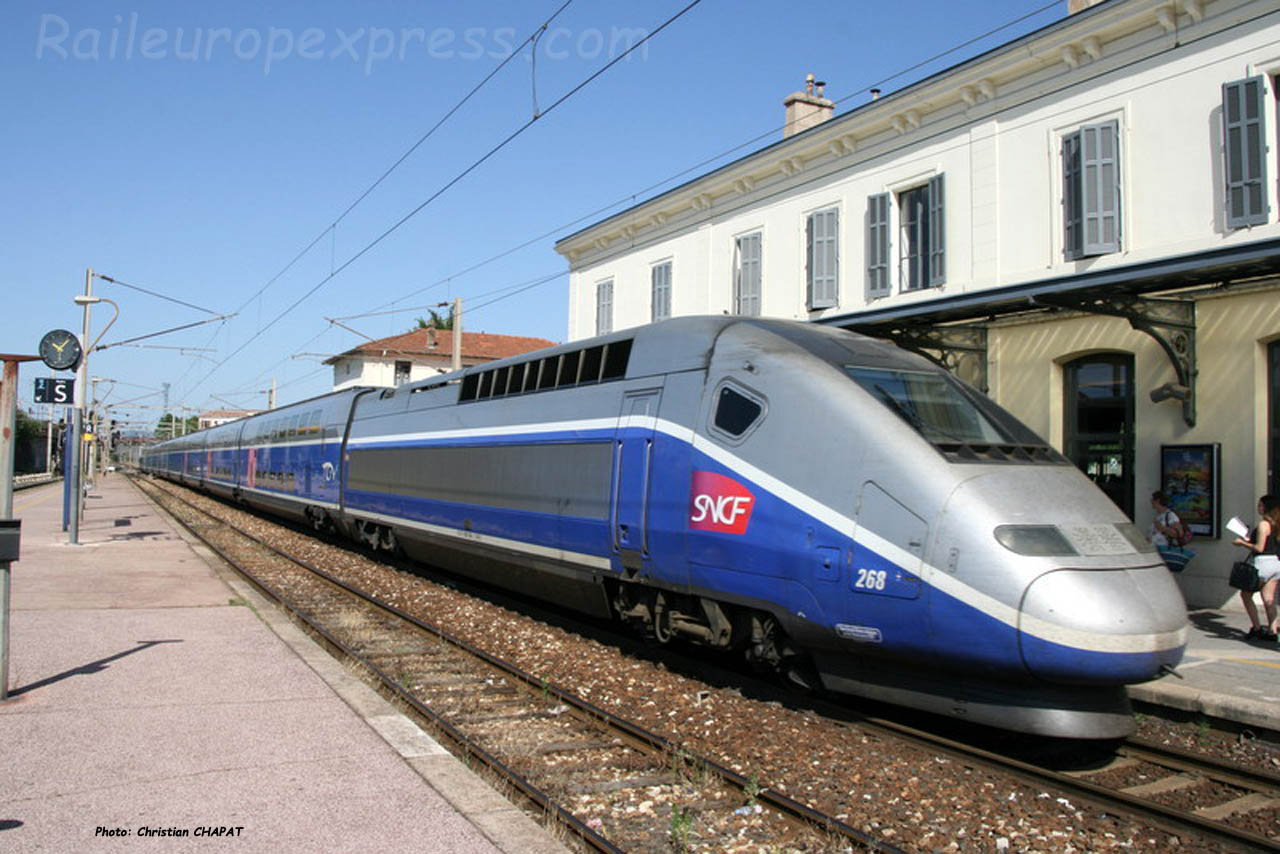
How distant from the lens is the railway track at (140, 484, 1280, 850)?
16.7 ft

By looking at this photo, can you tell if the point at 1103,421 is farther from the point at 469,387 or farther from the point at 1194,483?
the point at 469,387

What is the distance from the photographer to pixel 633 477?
28.7 feet

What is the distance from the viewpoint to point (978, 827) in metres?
5.23

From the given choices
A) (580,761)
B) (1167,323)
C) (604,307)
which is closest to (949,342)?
(1167,323)

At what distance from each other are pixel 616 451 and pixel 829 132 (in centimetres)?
1114

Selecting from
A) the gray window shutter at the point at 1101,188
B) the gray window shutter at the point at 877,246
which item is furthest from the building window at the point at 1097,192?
the gray window shutter at the point at 877,246

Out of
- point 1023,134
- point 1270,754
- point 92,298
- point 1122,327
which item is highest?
point 1023,134

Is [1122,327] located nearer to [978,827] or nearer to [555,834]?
[978,827]

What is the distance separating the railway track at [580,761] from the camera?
5.09m

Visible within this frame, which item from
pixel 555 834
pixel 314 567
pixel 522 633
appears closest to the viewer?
pixel 555 834

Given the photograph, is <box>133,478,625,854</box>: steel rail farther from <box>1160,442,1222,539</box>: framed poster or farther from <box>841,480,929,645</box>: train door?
<box>1160,442,1222,539</box>: framed poster

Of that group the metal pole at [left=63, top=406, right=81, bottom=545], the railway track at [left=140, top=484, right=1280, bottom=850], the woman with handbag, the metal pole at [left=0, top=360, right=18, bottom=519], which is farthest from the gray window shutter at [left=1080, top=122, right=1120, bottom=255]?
the metal pole at [left=63, top=406, right=81, bottom=545]

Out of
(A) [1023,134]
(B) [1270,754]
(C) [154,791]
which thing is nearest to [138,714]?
(C) [154,791]

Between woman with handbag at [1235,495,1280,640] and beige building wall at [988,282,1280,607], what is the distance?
186 cm
